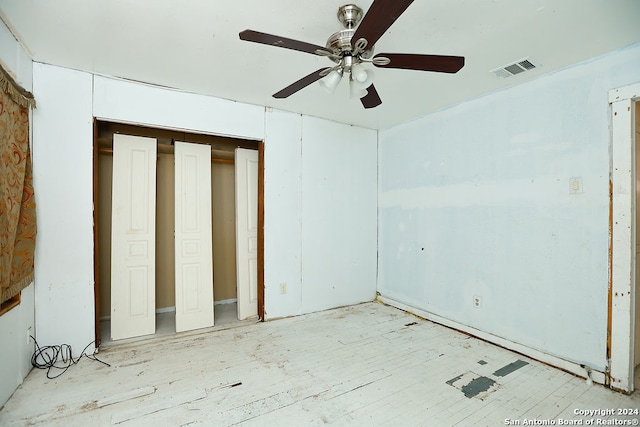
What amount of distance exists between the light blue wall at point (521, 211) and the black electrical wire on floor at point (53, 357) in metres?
3.38

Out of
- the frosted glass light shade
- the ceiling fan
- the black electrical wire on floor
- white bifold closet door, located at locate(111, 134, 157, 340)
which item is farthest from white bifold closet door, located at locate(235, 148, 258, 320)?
the frosted glass light shade

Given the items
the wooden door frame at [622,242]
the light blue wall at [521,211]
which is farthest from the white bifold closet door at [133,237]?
the wooden door frame at [622,242]

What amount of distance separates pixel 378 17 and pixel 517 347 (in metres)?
2.90

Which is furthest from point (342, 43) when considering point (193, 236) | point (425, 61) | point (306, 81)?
point (193, 236)

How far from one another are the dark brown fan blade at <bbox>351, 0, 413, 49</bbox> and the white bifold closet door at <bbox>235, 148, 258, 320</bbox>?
92.3 inches

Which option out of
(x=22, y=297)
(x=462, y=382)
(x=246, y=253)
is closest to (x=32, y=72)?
(x=22, y=297)

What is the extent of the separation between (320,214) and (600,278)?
2649 millimetres

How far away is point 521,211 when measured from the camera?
2.67 meters

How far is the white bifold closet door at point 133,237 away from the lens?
294 cm

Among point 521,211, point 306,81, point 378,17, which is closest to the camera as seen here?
point 378,17

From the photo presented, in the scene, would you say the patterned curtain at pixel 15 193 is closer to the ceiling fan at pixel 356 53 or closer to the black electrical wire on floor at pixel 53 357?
the black electrical wire on floor at pixel 53 357

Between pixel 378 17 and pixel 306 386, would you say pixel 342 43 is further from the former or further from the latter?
pixel 306 386

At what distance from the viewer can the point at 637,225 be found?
7.48 ft

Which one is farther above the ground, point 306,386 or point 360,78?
point 360,78
